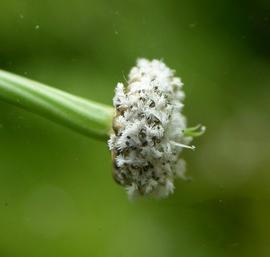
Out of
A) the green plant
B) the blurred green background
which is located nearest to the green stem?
the green plant

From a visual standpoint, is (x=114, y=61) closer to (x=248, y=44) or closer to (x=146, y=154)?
(x=248, y=44)

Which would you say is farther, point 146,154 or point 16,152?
point 16,152

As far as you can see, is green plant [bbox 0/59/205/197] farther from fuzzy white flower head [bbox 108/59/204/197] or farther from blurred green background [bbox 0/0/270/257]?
blurred green background [bbox 0/0/270/257]

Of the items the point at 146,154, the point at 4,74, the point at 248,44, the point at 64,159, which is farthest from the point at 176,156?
the point at 248,44

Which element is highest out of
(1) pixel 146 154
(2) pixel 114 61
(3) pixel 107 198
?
(2) pixel 114 61

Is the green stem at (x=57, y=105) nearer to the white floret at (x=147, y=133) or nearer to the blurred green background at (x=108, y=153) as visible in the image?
the white floret at (x=147, y=133)
